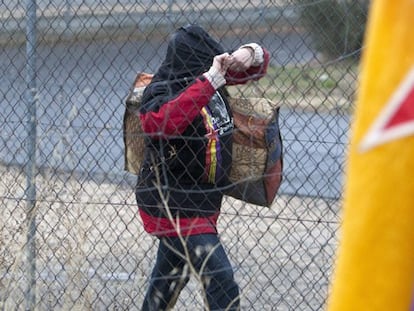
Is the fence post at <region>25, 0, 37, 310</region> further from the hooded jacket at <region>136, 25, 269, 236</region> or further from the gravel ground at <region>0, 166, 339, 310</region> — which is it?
the hooded jacket at <region>136, 25, 269, 236</region>

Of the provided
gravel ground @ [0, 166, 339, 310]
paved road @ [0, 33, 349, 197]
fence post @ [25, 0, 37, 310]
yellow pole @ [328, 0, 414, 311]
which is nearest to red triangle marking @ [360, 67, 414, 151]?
yellow pole @ [328, 0, 414, 311]

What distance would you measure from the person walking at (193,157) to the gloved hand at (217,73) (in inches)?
1.0

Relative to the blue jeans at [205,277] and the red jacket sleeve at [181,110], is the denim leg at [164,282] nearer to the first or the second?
the blue jeans at [205,277]

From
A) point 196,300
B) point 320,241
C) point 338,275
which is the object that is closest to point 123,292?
point 196,300

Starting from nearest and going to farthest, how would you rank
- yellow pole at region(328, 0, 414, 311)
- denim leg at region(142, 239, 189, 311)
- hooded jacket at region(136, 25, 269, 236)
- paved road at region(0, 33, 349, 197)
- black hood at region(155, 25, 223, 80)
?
1. yellow pole at region(328, 0, 414, 311)
2. hooded jacket at region(136, 25, 269, 236)
3. black hood at region(155, 25, 223, 80)
4. denim leg at region(142, 239, 189, 311)
5. paved road at region(0, 33, 349, 197)

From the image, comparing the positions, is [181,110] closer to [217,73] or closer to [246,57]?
[217,73]

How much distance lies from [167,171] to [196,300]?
128cm

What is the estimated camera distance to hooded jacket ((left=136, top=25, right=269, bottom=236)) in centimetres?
469

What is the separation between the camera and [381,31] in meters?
2.21

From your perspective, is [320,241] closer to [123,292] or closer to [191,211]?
[123,292]

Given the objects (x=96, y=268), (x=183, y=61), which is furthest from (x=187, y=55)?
(x=96, y=268)

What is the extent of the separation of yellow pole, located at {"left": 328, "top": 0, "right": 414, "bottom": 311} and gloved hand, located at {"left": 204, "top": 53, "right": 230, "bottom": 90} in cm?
233

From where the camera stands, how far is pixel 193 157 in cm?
476

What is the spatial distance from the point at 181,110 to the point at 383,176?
2437 mm
